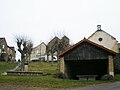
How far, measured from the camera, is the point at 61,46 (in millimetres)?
61156

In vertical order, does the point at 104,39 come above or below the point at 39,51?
above

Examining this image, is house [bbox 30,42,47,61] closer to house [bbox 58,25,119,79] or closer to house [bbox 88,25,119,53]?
house [bbox 88,25,119,53]

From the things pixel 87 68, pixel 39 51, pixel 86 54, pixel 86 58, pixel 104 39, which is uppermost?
pixel 104 39

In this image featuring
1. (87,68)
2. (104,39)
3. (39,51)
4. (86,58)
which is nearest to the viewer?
(86,58)

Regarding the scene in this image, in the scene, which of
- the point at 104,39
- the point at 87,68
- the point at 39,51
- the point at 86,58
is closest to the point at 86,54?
the point at 86,58

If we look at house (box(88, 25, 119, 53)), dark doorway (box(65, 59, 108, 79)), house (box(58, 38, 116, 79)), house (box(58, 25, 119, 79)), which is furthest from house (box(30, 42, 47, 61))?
house (box(58, 38, 116, 79))

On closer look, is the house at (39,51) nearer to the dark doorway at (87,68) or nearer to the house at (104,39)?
the house at (104,39)

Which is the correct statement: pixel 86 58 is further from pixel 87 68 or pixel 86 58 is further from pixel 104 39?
pixel 104 39

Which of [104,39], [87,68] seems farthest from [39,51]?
[87,68]

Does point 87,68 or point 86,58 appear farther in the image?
point 87,68

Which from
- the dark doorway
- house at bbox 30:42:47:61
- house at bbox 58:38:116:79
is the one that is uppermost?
house at bbox 30:42:47:61

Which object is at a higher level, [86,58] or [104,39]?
[104,39]

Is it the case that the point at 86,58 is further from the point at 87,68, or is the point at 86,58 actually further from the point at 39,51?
the point at 39,51

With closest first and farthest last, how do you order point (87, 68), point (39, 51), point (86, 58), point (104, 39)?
point (86, 58)
point (87, 68)
point (104, 39)
point (39, 51)
